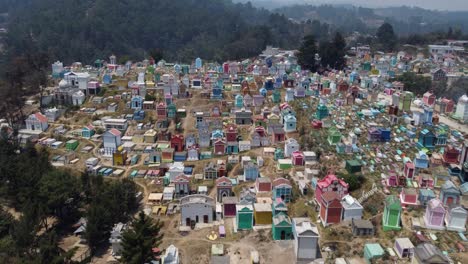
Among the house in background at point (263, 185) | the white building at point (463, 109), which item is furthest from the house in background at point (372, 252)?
the white building at point (463, 109)

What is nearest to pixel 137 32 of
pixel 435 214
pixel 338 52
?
pixel 338 52

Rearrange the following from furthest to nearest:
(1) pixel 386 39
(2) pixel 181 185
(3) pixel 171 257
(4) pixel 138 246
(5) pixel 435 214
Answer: (1) pixel 386 39 → (2) pixel 181 185 → (5) pixel 435 214 → (3) pixel 171 257 → (4) pixel 138 246

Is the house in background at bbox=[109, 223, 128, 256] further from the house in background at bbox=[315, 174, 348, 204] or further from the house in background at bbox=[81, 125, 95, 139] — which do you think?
the house in background at bbox=[81, 125, 95, 139]

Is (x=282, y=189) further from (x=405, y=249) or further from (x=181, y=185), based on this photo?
(x=405, y=249)

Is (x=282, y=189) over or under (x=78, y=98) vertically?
under

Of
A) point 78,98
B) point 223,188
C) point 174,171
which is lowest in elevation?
point 223,188
